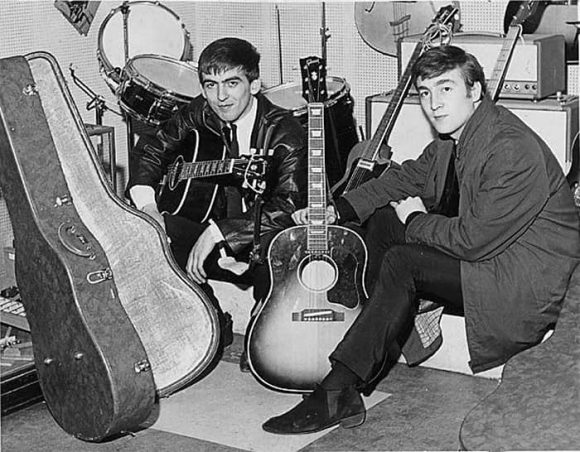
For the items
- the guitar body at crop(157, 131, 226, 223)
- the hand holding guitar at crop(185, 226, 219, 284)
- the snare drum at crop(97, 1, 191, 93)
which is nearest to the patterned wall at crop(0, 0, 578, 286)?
the snare drum at crop(97, 1, 191, 93)

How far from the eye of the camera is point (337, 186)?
3609 millimetres

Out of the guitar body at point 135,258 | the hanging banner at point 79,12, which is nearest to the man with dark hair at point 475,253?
the guitar body at point 135,258

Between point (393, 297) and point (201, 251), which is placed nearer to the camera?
point (393, 297)

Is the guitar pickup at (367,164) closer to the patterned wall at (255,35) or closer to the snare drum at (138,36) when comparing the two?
the patterned wall at (255,35)

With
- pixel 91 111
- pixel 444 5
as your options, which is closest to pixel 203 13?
pixel 91 111

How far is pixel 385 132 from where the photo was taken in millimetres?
3836

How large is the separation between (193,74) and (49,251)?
68.4 inches

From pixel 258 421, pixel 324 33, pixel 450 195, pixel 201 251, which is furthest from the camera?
pixel 324 33

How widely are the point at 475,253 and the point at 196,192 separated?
3.59 feet

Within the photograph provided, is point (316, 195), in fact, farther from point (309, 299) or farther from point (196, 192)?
point (196, 192)

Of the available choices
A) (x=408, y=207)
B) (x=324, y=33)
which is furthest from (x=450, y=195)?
(x=324, y=33)

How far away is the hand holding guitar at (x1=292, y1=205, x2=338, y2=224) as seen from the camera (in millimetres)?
3170

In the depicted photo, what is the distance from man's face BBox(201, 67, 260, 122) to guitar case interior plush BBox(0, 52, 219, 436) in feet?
2.36

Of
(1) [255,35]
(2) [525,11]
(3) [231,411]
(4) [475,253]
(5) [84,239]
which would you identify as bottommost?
(3) [231,411]
